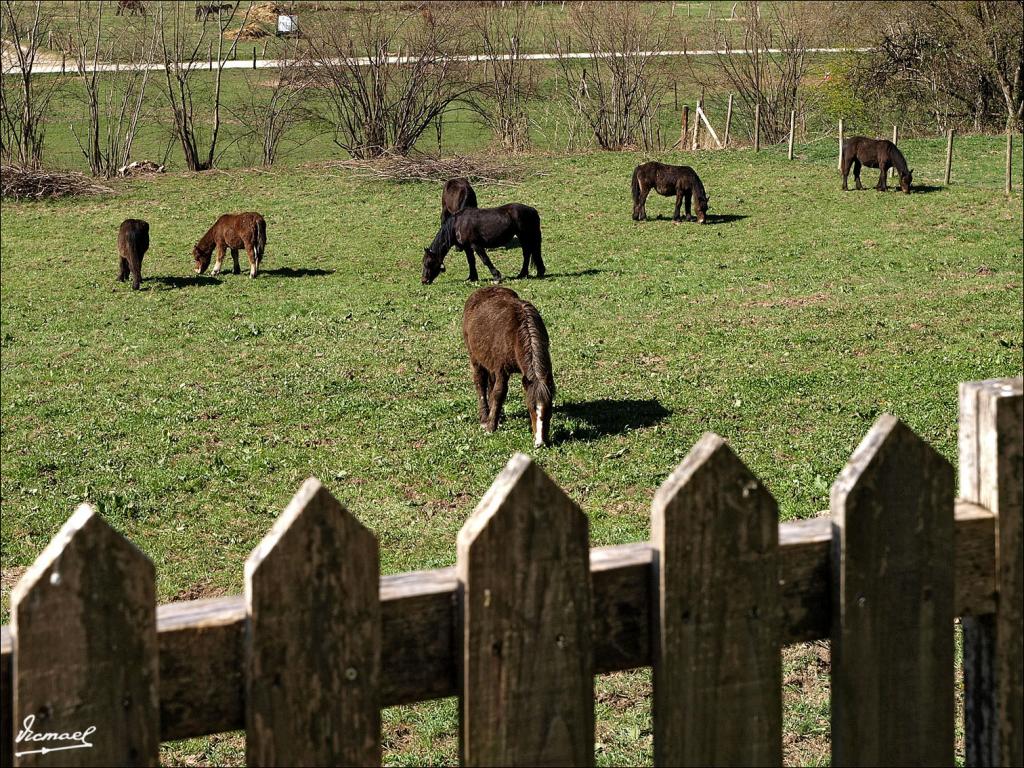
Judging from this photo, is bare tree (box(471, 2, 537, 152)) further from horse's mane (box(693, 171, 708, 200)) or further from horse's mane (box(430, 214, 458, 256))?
horse's mane (box(430, 214, 458, 256))

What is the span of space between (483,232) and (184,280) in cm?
556

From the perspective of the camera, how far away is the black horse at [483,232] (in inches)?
825

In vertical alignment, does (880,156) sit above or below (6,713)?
above

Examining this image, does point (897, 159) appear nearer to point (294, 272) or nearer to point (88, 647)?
point (294, 272)

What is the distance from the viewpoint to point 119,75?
4000 cm

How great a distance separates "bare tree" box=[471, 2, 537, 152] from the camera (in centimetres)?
3791

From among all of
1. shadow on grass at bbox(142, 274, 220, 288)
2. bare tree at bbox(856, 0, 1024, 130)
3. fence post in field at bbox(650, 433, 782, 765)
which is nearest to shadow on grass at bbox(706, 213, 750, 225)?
shadow on grass at bbox(142, 274, 220, 288)

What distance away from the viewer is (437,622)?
218cm

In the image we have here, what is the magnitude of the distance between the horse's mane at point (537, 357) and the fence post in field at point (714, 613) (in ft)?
28.0

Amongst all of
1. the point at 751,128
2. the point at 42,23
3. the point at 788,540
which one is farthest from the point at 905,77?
the point at 788,540

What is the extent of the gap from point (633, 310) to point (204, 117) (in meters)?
33.1

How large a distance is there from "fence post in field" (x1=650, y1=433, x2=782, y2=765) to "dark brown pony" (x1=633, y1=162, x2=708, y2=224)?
24.1 m

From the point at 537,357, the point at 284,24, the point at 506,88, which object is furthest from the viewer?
the point at 284,24

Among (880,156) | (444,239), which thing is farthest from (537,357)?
(880,156)
